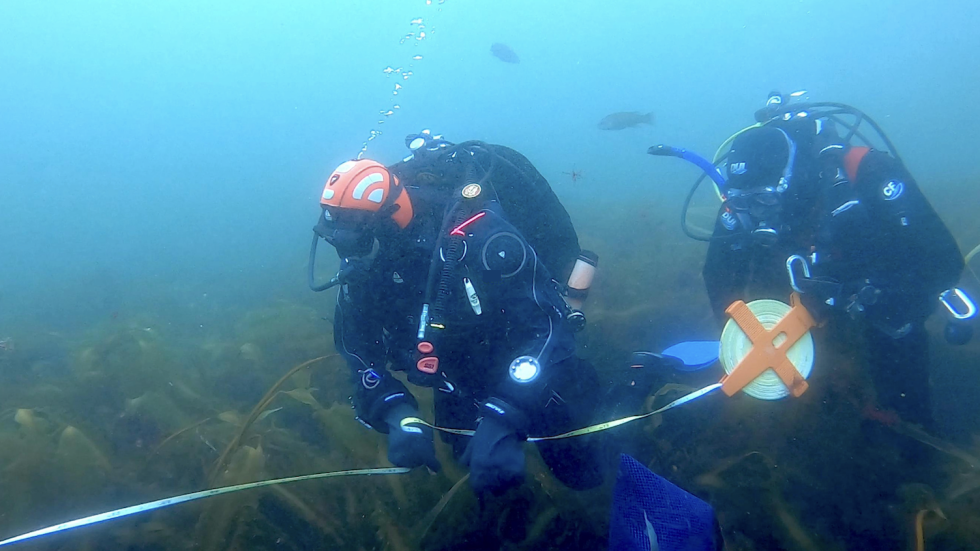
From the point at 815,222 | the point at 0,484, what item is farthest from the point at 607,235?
the point at 0,484

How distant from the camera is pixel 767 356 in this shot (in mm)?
3088

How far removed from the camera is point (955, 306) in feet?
10.2

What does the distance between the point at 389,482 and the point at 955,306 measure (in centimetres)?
412

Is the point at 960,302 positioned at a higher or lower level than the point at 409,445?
higher

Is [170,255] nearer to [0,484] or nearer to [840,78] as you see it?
[0,484]

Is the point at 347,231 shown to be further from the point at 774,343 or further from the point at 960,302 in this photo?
the point at 960,302

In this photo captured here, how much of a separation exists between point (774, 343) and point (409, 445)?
2482 mm

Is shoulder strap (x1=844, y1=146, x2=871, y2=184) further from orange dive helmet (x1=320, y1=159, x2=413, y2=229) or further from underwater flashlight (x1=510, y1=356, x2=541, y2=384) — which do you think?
→ orange dive helmet (x1=320, y1=159, x2=413, y2=229)

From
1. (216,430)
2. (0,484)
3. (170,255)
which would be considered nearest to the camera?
(0,484)

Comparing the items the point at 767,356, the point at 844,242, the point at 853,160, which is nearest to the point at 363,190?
the point at 767,356

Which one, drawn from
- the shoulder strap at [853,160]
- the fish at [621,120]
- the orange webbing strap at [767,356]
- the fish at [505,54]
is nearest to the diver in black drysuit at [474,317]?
the orange webbing strap at [767,356]

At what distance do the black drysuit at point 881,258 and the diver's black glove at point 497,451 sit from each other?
7.50 feet

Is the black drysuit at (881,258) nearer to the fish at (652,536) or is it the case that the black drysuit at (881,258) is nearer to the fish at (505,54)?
the fish at (652,536)

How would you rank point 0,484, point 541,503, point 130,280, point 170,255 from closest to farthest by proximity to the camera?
point 541,503
point 0,484
point 130,280
point 170,255
